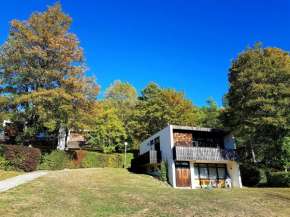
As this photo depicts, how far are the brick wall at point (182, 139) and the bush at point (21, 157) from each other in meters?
13.0

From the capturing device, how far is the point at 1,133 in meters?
35.0

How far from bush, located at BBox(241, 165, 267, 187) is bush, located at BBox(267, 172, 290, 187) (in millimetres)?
955

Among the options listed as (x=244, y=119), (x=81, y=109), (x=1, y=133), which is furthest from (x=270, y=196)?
(x=1, y=133)

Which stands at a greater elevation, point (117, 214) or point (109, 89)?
point (109, 89)

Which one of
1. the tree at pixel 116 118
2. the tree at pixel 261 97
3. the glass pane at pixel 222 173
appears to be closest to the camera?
the tree at pixel 261 97

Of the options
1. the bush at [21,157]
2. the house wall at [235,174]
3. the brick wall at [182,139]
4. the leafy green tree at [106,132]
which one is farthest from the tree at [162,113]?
the bush at [21,157]

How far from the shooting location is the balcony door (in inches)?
779

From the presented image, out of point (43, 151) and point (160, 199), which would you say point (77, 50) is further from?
point (160, 199)

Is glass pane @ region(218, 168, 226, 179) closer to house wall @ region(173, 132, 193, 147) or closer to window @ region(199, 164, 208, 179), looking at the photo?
window @ region(199, 164, 208, 179)

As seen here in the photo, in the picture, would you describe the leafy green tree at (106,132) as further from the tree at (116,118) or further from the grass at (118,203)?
the grass at (118,203)

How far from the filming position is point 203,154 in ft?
67.8

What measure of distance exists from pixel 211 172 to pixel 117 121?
16115mm

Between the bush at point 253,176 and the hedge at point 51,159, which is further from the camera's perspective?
the bush at point 253,176

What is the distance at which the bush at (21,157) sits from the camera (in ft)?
60.7
